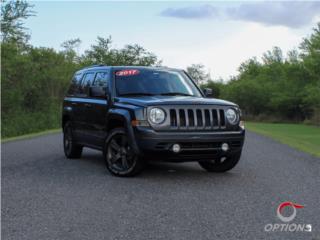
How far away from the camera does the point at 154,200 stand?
6.89 m

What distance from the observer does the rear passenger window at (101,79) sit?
9.95 meters

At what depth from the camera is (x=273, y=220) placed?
5727 mm

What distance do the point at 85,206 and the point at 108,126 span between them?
10.0 feet

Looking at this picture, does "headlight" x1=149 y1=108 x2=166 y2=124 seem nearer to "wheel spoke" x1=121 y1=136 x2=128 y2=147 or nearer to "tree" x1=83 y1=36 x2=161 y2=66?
"wheel spoke" x1=121 y1=136 x2=128 y2=147

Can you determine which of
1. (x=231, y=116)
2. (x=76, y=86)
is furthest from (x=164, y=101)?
(x=76, y=86)

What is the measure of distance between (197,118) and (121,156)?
1.49 metres

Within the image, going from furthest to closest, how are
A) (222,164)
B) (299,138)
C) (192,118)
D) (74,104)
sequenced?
(299,138)
(74,104)
(222,164)
(192,118)

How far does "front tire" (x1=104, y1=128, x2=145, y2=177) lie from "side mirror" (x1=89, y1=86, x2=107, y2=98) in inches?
37.9

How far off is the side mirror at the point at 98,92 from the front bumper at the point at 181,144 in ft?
5.26

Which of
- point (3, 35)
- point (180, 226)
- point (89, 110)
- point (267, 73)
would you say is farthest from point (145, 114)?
point (267, 73)

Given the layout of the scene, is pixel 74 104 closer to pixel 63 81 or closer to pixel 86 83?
pixel 86 83

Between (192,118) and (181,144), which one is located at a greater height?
(192,118)

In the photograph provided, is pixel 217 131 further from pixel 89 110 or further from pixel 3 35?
pixel 3 35

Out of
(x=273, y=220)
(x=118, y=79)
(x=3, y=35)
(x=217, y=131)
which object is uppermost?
(x=3, y=35)
